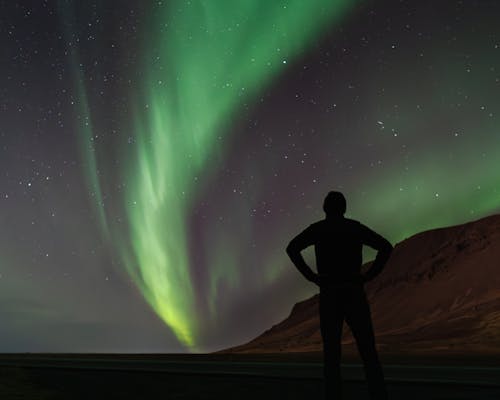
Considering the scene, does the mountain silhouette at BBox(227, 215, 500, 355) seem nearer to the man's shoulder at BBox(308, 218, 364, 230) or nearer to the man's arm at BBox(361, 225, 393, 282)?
the man's arm at BBox(361, 225, 393, 282)

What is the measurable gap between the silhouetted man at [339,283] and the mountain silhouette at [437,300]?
243 feet

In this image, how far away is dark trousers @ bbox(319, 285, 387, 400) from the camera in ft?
21.6

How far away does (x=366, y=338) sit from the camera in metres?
6.62

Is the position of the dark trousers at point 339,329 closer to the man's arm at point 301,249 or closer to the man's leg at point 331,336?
the man's leg at point 331,336

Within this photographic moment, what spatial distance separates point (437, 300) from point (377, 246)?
436ft

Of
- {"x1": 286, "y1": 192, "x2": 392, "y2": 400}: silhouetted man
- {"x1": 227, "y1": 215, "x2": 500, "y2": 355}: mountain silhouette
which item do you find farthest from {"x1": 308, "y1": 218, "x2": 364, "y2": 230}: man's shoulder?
{"x1": 227, "y1": 215, "x2": 500, "y2": 355}: mountain silhouette

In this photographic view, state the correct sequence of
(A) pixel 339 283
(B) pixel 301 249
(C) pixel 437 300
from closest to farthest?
(A) pixel 339 283 < (B) pixel 301 249 < (C) pixel 437 300

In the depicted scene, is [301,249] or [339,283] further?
[301,249]

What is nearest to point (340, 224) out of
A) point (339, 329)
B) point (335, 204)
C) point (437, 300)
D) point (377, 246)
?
point (335, 204)

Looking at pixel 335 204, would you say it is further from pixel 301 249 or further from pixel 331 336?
pixel 331 336

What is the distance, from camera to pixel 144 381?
1461 centimetres

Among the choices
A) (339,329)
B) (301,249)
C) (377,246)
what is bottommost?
(339,329)

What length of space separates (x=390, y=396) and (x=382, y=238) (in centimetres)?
417

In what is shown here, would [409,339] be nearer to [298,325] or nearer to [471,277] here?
[471,277]
